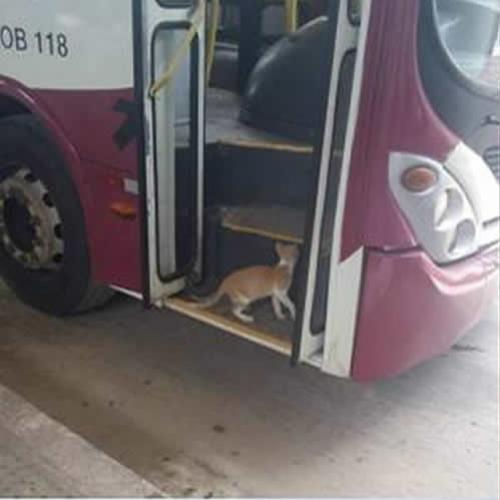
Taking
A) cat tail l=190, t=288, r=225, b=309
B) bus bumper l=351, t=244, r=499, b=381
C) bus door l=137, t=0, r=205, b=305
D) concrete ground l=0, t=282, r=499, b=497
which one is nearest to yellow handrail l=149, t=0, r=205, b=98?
bus door l=137, t=0, r=205, b=305

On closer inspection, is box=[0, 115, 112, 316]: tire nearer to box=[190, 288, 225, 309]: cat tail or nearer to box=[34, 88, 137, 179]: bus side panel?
box=[34, 88, 137, 179]: bus side panel

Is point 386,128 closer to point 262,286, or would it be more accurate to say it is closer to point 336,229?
point 336,229

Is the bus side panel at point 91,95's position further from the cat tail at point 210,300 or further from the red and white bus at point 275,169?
the cat tail at point 210,300

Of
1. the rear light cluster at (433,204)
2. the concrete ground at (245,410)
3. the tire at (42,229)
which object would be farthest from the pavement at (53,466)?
the rear light cluster at (433,204)

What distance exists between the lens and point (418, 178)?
202 cm

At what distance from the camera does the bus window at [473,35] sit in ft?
7.01

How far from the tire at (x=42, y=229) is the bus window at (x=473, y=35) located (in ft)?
4.91

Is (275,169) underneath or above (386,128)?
underneath

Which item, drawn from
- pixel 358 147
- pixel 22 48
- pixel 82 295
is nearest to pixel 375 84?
pixel 358 147

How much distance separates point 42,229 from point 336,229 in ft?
4.71

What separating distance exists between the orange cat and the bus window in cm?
86

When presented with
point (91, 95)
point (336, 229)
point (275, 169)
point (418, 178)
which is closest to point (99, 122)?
point (91, 95)

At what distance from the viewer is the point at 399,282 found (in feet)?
6.88

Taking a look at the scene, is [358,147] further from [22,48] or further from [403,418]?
[22,48]
